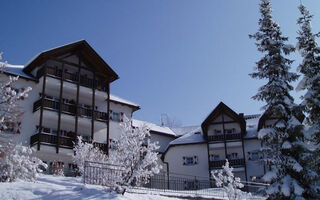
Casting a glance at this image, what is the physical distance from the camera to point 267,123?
4338cm

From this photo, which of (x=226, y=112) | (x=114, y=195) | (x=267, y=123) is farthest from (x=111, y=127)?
(x=114, y=195)

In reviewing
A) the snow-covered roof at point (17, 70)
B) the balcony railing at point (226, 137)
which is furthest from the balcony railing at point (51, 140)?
the balcony railing at point (226, 137)

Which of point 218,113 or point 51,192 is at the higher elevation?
point 218,113

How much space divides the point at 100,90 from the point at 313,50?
23.5 metres

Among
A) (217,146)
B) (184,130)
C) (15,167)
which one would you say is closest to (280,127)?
(15,167)

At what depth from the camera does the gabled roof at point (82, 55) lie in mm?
34625

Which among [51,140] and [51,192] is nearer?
[51,192]

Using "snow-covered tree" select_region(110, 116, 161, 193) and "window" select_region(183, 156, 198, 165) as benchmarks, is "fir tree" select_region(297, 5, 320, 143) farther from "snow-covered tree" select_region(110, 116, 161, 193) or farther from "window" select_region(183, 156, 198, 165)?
"window" select_region(183, 156, 198, 165)

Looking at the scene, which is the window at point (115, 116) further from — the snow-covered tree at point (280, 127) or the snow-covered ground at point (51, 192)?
the snow-covered tree at point (280, 127)

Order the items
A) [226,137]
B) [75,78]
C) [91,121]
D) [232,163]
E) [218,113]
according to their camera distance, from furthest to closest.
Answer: [218,113] < [226,137] < [232,163] < [75,78] < [91,121]

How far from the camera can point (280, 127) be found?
18.5 meters

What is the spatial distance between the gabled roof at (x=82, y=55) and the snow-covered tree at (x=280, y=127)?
21.0 metres

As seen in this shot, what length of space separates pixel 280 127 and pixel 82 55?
82.3 feet

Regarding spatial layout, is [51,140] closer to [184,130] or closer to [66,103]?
[66,103]
